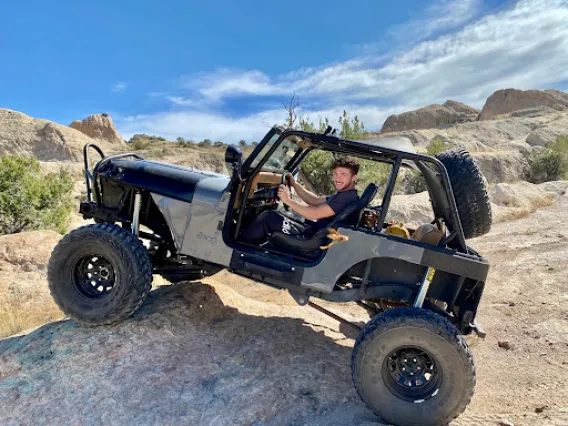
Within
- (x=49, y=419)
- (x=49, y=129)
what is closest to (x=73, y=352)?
(x=49, y=419)

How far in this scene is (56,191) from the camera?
12.1 m

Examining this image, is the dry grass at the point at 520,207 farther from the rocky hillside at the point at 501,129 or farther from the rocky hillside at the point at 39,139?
the rocky hillside at the point at 39,139

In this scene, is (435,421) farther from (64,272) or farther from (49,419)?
(64,272)

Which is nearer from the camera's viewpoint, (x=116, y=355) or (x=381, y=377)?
(x=381, y=377)

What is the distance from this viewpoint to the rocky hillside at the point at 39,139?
3703 centimetres

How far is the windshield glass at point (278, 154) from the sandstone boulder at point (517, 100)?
70.9 meters

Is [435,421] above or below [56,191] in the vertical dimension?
above

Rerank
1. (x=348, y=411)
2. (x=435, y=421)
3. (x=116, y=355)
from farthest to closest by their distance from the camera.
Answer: (x=116, y=355) → (x=348, y=411) → (x=435, y=421)

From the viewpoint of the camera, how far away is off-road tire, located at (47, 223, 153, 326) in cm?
392

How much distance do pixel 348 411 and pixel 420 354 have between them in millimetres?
723


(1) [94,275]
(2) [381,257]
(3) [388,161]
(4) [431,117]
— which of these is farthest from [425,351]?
(4) [431,117]

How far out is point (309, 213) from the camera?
3.80 m

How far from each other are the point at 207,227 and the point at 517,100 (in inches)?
3130

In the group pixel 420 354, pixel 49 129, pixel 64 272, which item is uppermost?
pixel 420 354
